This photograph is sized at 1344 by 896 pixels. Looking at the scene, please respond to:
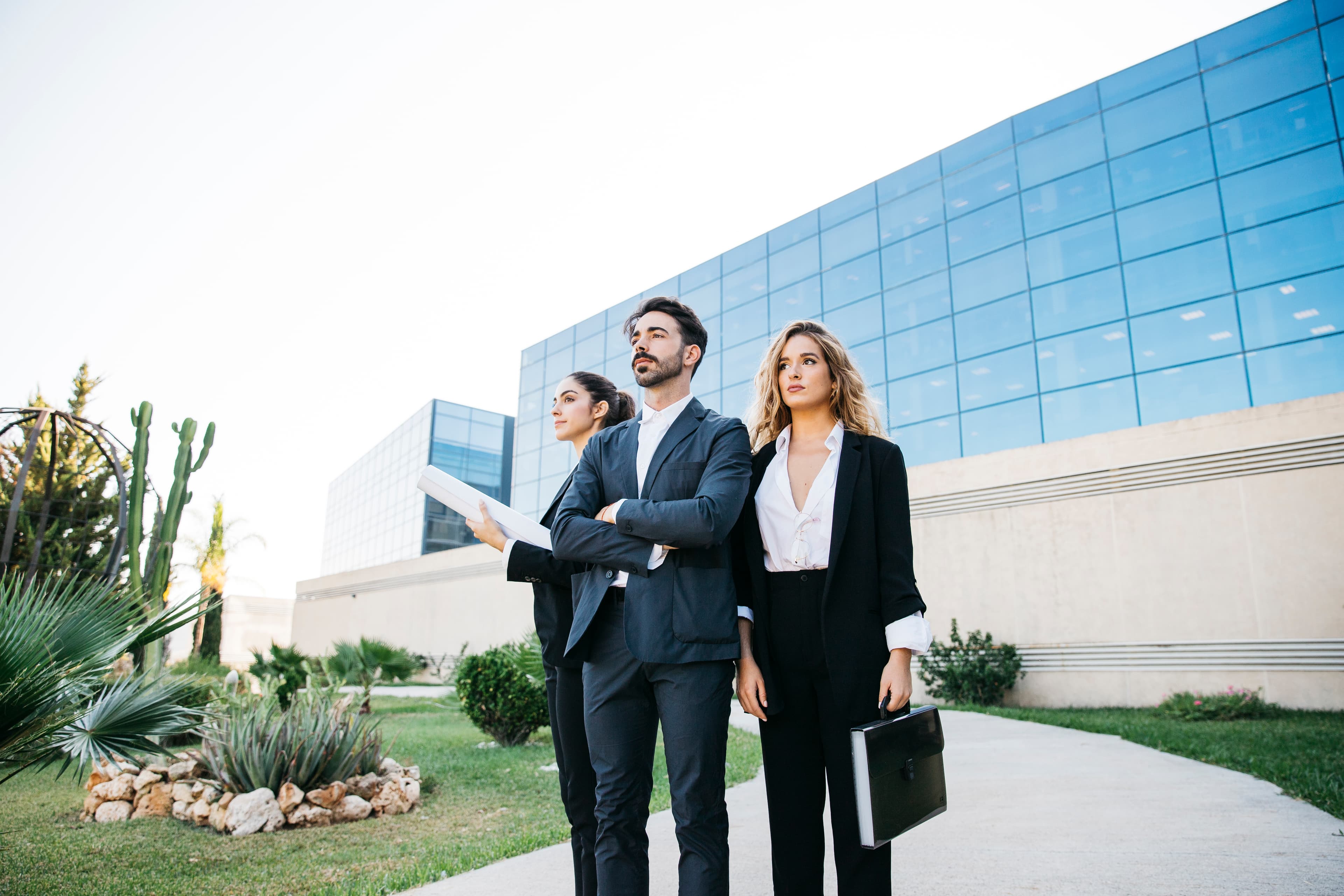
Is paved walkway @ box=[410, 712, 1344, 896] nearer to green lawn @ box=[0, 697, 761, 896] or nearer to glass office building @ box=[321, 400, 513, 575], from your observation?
green lawn @ box=[0, 697, 761, 896]

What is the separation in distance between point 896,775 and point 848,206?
2394 centimetres

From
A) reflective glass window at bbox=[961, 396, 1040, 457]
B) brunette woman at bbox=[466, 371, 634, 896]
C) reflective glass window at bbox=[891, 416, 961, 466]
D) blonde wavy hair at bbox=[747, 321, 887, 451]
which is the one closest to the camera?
brunette woman at bbox=[466, 371, 634, 896]

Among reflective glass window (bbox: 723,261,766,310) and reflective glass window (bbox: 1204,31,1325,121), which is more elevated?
reflective glass window (bbox: 1204,31,1325,121)

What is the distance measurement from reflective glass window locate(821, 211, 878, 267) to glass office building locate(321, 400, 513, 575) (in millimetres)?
17871

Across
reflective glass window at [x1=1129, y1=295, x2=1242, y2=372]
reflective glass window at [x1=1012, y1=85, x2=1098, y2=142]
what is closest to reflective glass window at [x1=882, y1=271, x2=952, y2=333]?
reflective glass window at [x1=1012, y1=85, x2=1098, y2=142]

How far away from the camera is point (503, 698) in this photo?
902 cm

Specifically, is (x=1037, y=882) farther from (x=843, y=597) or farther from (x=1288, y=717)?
(x=1288, y=717)

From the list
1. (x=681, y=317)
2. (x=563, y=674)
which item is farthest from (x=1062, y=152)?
(x=563, y=674)

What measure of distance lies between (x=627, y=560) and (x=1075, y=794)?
14.6 ft

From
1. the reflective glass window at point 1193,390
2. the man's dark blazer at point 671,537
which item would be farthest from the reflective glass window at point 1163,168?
the man's dark blazer at point 671,537

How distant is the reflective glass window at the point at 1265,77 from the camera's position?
659 inches

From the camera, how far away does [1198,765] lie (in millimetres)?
6238

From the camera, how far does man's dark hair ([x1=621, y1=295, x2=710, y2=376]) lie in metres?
2.56

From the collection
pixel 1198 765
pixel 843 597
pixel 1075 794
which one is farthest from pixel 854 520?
pixel 1198 765
